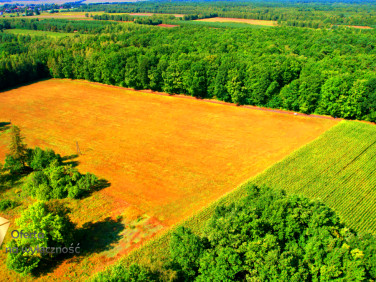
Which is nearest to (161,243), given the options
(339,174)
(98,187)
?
(98,187)

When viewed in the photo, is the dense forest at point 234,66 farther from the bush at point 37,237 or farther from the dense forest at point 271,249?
the bush at point 37,237

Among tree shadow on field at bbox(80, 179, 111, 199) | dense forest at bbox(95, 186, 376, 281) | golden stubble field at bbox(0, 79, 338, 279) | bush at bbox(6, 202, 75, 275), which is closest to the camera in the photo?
dense forest at bbox(95, 186, 376, 281)

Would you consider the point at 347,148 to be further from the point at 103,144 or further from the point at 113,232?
the point at 103,144

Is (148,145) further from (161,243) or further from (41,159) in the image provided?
(161,243)

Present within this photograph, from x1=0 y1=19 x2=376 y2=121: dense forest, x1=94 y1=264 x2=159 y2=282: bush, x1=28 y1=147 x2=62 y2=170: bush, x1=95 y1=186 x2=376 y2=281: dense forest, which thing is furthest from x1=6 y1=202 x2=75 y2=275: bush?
x1=0 y1=19 x2=376 y2=121: dense forest

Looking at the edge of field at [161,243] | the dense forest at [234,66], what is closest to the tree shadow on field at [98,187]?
the edge of field at [161,243]

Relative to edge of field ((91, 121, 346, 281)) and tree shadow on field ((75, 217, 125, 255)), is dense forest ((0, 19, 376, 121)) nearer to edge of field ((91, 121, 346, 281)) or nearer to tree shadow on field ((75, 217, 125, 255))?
edge of field ((91, 121, 346, 281))
